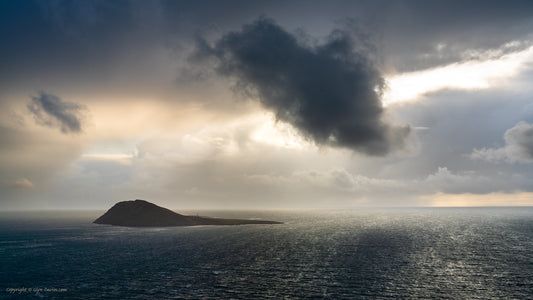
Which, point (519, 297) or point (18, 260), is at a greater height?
point (18, 260)

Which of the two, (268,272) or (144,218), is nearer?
(268,272)

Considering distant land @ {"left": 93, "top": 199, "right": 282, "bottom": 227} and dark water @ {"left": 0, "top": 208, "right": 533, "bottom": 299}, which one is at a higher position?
distant land @ {"left": 93, "top": 199, "right": 282, "bottom": 227}

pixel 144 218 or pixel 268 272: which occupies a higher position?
pixel 144 218

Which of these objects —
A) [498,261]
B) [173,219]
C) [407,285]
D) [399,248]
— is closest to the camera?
[407,285]

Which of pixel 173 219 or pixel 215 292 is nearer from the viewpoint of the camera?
pixel 215 292

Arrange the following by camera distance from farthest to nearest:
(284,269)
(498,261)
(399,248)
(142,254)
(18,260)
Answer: (399,248) → (142,254) → (18,260) → (498,261) → (284,269)

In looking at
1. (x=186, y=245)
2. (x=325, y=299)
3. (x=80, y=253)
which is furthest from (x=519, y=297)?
(x=80, y=253)

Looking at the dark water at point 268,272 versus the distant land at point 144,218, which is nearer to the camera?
the dark water at point 268,272

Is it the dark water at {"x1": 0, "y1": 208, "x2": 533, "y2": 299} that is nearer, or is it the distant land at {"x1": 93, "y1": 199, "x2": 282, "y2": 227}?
the dark water at {"x1": 0, "y1": 208, "x2": 533, "y2": 299}

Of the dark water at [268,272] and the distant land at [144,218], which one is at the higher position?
the distant land at [144,218]

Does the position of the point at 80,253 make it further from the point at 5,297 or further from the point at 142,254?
the point at 5,297

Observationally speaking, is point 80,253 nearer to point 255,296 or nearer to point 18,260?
point 18,260
